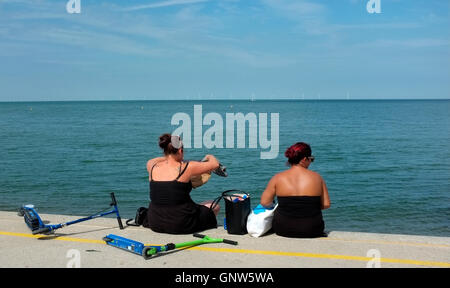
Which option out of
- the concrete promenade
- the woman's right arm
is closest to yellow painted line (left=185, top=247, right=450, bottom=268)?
the concrete promenade

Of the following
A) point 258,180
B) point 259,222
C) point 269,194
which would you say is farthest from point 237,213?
point 258,180

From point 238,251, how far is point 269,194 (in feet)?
3.01

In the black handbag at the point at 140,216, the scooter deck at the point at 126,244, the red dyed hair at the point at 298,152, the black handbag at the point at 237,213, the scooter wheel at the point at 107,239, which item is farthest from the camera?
the black handbag at the point at 140,216

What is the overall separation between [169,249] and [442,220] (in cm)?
971

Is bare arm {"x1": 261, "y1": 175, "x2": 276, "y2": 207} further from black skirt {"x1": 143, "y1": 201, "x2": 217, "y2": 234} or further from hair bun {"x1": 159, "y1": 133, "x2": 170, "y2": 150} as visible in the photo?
hair bun {"x1": 159, "y1": 133, "x2": 170, "y2": 150}

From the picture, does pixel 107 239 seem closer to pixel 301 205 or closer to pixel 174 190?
pixel 174 190

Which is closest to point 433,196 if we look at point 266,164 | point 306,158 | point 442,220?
point 442,220

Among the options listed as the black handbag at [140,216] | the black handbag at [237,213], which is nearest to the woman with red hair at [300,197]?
the black handbag at [237,213]

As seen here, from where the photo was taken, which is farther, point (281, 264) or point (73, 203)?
point (73, 203)

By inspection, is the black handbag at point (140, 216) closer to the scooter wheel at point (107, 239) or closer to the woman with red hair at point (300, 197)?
the scooter wheel at point (107, 239)

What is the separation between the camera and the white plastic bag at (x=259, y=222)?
6.04 metres

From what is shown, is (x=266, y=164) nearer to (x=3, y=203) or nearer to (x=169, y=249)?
(x=3, y=203)

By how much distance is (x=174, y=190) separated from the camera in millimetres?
6051
